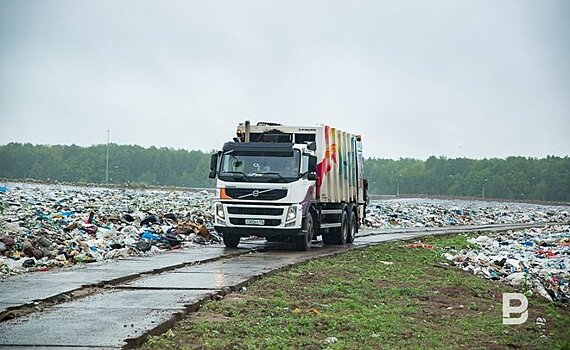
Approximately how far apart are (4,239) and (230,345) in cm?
987

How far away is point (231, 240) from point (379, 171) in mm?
118041

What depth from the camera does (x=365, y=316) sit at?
10.6m

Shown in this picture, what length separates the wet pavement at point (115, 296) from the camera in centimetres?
848

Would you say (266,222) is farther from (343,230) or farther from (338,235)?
(343,230)

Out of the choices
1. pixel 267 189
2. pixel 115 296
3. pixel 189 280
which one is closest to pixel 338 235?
pixel 267 189

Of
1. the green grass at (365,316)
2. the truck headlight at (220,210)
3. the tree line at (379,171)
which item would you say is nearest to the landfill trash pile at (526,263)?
the green grass at (365,316)

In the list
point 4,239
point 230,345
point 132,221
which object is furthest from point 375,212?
point 230,345

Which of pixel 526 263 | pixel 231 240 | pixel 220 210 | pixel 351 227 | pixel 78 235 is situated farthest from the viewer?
pixel 351 227

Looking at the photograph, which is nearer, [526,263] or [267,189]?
[526,263]

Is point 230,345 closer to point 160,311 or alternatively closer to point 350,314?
point 160,311

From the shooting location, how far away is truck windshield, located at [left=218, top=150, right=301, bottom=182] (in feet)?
66.9

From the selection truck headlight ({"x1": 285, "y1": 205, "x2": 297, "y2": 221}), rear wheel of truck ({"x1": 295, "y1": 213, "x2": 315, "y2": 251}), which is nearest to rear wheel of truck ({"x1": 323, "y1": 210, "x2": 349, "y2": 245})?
rear wheel of truck ({"x1": 295, "y1": 213, "x2": 315, "y2": 251})

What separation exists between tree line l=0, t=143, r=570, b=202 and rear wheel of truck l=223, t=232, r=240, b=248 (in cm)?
5785

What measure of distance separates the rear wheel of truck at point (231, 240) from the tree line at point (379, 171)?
57851 mm
